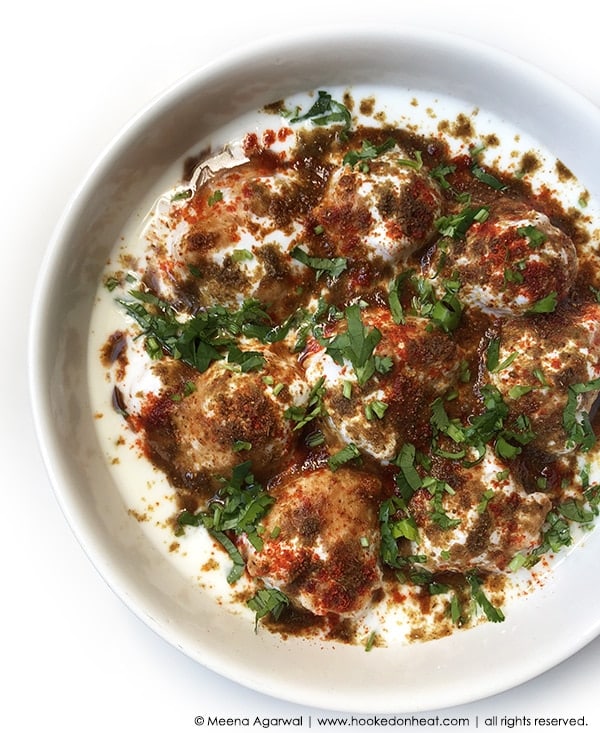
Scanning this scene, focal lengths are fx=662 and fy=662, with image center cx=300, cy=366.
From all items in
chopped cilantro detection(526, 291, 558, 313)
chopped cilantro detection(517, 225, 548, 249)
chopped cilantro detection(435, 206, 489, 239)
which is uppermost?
chopped cilantro detection(435, 206, 489, 239)

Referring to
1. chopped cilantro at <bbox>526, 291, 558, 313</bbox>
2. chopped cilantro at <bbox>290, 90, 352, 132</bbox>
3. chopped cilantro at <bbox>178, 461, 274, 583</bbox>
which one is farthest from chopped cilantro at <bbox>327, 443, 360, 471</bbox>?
chopped cilantro at <bbox>290, 90, 352, 132</bbox>

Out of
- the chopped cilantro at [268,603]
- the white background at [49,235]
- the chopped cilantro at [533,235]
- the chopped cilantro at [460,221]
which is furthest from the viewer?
the white background at [49,235]

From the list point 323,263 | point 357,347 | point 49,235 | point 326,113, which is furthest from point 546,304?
point 49,235

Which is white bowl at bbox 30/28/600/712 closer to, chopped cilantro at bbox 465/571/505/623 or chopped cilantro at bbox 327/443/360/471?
chopped cilantro at bbox 465/571/505/623

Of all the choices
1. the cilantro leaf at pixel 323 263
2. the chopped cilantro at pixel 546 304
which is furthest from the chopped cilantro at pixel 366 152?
the chopped cilantro at pixel 546 304

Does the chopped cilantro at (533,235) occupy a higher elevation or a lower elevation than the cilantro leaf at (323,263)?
lower

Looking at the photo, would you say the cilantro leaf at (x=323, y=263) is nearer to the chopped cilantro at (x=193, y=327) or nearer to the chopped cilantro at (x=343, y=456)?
the chopped cilantro at (x=193, y=327)
